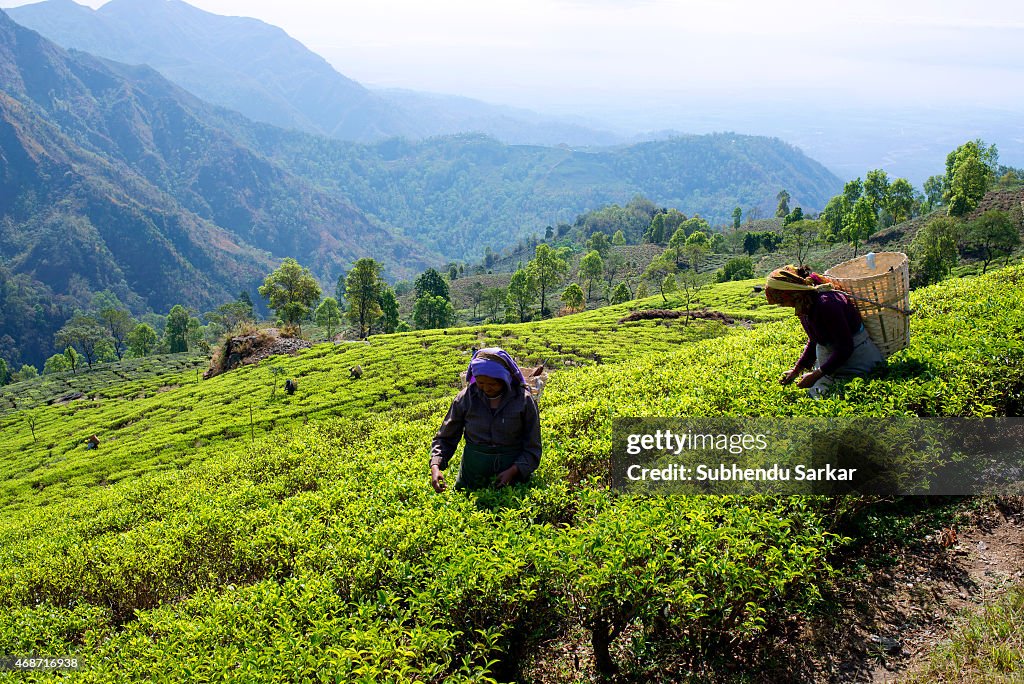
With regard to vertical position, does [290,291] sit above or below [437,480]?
below

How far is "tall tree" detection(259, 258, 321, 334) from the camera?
51.0 metres

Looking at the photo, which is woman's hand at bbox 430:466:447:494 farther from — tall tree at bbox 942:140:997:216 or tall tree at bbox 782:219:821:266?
tall tree at bbox 782:219:821:266

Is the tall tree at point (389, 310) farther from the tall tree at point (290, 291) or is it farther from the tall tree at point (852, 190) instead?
the tall tree at point (852, 190)

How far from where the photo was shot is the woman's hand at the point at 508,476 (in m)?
5.76

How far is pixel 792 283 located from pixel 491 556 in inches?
160

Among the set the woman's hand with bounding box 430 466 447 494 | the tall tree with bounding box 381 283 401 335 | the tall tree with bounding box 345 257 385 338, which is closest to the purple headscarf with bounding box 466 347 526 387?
the woman's hand with bounding box 430 466 447 494

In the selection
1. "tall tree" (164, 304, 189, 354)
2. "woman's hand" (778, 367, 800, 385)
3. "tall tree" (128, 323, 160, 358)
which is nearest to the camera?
"woman's hand" (778, 367, 800, 385)

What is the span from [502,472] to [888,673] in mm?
3446

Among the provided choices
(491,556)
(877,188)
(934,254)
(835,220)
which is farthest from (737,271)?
(491,556)

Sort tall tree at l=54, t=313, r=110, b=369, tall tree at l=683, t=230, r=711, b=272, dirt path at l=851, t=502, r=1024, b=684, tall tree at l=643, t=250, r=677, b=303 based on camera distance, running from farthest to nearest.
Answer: tall tree at l=54, t=313, r=110, b=369 < tall tree at l=683, t=230, r=711, b=272 < tall tree at l=643, t=250, r=677, b=303 < dirt path at l=851, t=502, r=1024, b=684

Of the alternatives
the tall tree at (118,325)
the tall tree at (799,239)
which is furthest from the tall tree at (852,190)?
the tall tree at (118,325)

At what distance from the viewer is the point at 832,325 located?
19.0 feet

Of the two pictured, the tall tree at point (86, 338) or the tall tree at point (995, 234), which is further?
the tall tree at point (86, 338)

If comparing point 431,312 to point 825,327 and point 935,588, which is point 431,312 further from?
point 935,588
